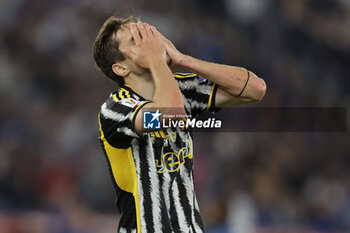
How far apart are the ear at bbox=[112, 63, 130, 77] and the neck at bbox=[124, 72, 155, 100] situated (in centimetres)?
3

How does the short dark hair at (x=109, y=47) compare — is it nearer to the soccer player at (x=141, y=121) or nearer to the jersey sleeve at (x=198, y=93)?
the soccer player at (x=141, y=121)

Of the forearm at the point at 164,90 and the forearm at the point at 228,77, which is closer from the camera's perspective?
the forearm at the point at 164,90

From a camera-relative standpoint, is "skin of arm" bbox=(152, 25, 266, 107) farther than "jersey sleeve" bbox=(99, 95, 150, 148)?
Yes

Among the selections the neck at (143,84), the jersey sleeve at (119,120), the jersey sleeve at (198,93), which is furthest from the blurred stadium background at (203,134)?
the jersey sleeve at (119,120)

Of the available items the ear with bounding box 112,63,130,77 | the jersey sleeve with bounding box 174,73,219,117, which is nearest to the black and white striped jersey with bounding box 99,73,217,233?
the ear with bounding box 112,63,130,77

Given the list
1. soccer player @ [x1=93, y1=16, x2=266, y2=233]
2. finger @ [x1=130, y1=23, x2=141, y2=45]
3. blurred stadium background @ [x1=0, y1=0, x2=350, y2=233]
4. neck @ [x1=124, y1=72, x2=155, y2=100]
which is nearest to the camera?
soccer player @ [x1=93, y1=16, x2=266, y2=233]

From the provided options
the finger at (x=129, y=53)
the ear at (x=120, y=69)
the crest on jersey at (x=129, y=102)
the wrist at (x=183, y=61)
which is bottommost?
the crest on jersey at (x=129, y=102)

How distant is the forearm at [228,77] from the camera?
302 centimetres

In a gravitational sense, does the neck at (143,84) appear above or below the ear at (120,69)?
below

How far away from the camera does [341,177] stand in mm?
6586

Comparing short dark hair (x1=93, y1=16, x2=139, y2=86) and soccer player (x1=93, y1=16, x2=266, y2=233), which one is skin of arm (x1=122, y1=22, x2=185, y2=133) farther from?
short dark hair (x1=93, y1=16, x2=139, y2=86)

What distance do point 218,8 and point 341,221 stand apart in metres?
3.10

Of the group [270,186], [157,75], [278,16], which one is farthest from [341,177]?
[157,75]

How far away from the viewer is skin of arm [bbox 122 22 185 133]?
8.89 feet
